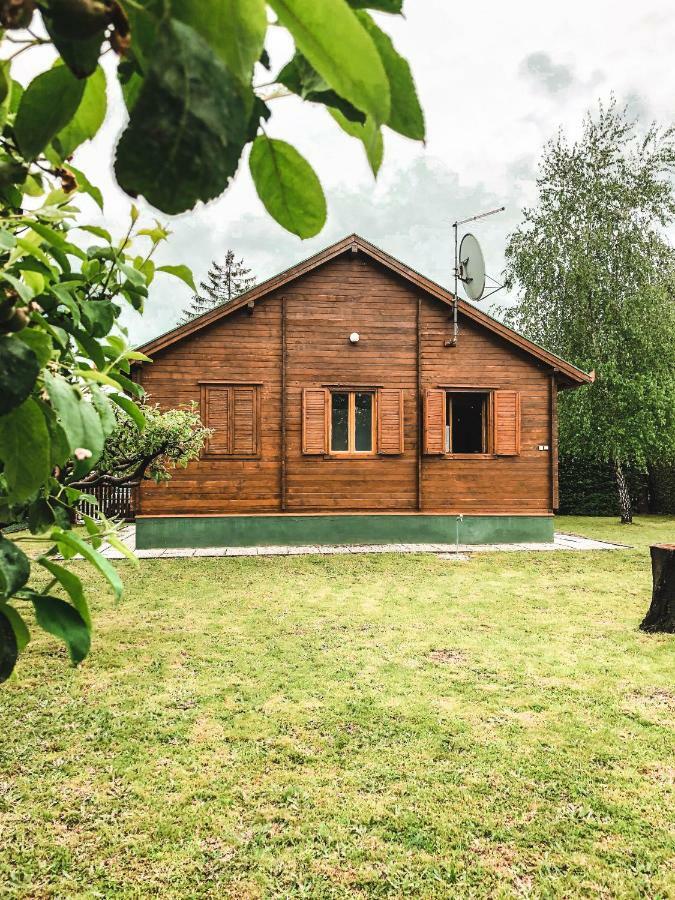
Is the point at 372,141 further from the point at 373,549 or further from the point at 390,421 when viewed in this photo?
the point at 390,421

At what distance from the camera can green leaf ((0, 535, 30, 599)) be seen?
45 centimetres

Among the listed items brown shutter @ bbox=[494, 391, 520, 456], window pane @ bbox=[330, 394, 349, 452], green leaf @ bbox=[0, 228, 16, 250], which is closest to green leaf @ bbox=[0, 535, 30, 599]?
green leaf @ bbox=[0, 228, 16, 250]

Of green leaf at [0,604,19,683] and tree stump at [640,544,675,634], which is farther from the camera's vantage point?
tree stump at [640,544,675,634]

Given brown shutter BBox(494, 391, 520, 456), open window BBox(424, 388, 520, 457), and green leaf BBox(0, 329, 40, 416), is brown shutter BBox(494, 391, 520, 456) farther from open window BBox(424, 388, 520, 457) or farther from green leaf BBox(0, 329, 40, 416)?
green leaf BBox(0, 329, 40, 416)

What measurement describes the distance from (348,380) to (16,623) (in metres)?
10.6

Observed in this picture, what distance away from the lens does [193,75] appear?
22cm

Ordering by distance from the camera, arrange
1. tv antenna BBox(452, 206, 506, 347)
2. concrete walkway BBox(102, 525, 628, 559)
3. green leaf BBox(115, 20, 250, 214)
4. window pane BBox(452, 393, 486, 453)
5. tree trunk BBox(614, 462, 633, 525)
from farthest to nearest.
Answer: tree trunk BBox(614, 462, 633, 525), window pane BBox(452, 393, 486, 453), tv antenna BBox(452, 206, 506, 347), concrete walkway BBox(102, 525, 628, 559), green leaf BBox(115, 20, 250, 214)

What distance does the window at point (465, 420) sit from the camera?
11953mm

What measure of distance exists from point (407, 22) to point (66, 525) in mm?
632

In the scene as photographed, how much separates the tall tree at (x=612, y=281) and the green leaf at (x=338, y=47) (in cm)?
1650

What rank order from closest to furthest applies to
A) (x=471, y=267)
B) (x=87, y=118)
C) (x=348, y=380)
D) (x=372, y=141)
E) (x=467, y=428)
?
(x=372, y=141) → (x=87, y=118) → (x=471, y=267) → (x=348, y=380) → (x=467, y=428)

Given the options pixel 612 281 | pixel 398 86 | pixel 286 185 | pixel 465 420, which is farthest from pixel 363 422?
pixel 398 86

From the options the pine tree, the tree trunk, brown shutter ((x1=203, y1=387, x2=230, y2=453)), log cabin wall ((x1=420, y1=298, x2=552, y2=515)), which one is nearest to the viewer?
brown shutter ((x1=203, y1=387, x2=230, y2=453))

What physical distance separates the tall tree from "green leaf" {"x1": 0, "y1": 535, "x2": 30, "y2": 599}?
16.4 metres
